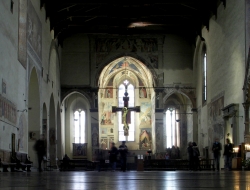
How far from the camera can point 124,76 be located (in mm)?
47844

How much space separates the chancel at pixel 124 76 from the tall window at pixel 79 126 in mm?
86

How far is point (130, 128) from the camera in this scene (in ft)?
155

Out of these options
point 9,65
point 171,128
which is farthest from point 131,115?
point 9,65

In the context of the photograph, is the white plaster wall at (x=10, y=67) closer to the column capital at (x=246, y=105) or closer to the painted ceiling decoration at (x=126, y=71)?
the column capital at (x=246, y=105)

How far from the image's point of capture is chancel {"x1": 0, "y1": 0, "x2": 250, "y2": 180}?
2452 cm

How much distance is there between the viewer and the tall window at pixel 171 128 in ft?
149

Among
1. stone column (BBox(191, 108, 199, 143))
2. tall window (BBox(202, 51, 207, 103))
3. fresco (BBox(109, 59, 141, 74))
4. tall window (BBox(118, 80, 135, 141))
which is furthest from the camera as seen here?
tall window (BBox(118, 80, 135, 141))

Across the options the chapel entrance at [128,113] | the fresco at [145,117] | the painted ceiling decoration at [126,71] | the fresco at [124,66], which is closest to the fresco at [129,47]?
the painted ceiling decoration at [126,71]

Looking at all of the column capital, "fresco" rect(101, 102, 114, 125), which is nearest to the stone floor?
the column capital

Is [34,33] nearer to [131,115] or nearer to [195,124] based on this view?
[195,124]

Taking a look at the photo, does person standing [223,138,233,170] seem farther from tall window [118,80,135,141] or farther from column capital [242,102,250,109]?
tall window [118,80,135,141]

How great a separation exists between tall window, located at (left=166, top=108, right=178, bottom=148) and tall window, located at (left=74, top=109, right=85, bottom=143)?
704 cm

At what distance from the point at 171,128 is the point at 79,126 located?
767cm

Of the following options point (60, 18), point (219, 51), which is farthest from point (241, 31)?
point (60, 18)
